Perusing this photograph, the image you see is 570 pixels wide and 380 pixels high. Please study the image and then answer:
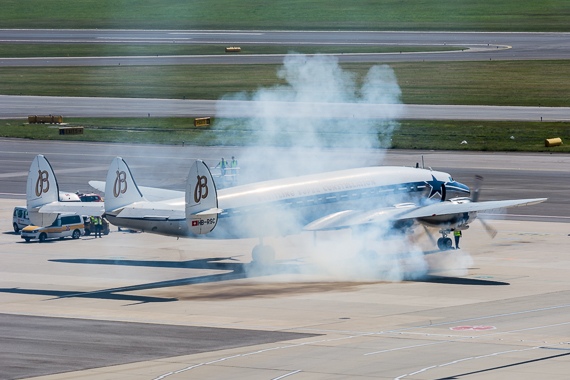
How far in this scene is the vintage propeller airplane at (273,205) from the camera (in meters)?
60.0

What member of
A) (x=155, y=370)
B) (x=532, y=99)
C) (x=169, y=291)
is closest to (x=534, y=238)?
(x=169, y=291)

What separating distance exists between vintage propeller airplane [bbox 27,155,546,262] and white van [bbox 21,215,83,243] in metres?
9.44

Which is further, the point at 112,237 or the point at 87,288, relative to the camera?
the point at 112,237

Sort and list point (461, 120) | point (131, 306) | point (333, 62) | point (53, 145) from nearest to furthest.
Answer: point (131, 306) → point (53, 145) → point (461, 120) → point (333, 62)

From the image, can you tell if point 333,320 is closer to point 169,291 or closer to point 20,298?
point 169,291

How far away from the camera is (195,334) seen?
4747 cm

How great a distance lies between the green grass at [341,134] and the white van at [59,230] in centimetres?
4384

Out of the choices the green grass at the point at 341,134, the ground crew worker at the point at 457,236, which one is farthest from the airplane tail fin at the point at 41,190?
the green grass at the point at 341,134

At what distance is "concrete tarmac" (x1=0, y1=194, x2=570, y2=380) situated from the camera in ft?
136

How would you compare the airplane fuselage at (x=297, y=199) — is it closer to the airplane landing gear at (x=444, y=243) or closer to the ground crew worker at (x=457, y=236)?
the airplane landing gear at (x=444, y=243)

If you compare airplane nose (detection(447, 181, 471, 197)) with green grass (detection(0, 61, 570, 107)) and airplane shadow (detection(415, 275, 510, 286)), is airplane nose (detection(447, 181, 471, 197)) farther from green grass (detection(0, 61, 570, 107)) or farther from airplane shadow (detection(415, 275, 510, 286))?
green grass (detection(0, 61, 570, 107))

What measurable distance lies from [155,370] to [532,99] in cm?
11976

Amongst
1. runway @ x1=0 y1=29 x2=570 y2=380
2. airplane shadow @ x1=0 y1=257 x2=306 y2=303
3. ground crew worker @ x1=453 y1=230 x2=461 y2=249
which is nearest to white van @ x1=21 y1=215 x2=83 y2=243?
runway @ x1=0 y1=29 x2=570 y2=380

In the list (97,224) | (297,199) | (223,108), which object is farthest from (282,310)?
(223,108)
